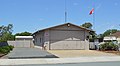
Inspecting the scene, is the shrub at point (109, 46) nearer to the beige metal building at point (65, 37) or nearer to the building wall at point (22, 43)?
the beige metal building at point (65, 37)

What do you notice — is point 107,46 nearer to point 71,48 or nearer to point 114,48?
point 114,48

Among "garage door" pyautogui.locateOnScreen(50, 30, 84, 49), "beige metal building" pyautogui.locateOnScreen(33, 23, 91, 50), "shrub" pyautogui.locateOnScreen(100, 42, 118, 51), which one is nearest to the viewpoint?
"shrub" pyautogui.locateOnScreen(100, 42, 118, 51)

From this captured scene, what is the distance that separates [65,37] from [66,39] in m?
0.34

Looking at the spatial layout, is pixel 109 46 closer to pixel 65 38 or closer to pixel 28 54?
pixel 65 38

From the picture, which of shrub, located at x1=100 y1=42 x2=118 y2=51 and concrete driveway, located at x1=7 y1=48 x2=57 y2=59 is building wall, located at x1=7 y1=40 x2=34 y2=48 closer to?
concrete driveway, located at x1=7 y1=48 x2=57 y2=59

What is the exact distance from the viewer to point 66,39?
38.4 m

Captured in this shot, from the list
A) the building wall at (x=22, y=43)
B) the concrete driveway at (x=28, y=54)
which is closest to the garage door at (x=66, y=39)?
the concrete driveway at (x=28, y=54)

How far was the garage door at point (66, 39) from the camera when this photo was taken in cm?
3809

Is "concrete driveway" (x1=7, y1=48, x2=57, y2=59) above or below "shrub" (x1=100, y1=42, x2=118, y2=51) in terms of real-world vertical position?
below

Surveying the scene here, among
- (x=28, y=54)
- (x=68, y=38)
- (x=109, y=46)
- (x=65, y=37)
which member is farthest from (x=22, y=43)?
(x=28, y=54)

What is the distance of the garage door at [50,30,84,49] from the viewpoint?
1500 inches

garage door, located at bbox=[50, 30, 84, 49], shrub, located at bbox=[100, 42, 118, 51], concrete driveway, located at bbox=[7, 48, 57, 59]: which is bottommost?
concrete driveway, located at bbox=[7, 48, 57, 59]

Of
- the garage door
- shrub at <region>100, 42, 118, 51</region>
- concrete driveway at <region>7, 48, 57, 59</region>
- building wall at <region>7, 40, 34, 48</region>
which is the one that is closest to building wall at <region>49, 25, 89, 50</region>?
the garage door

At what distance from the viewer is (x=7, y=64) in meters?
17.7
